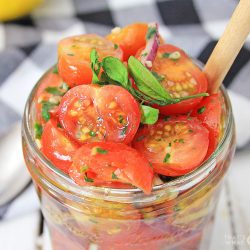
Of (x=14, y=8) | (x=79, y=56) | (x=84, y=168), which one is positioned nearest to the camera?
(x=84, y=168)

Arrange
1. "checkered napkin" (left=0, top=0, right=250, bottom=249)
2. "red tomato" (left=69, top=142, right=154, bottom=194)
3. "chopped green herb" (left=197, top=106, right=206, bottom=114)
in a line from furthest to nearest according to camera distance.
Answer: "checkered napkin" (left=0, top=0, right=250, bottom=249) → "chopped green herb" (left=197, top=106, right=206, bottom=114) → "red tomato" (left=69, top=142, right=154, bottom=194)

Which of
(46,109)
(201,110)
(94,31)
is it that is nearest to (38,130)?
(46,109)

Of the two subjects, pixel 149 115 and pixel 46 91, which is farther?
pixel 46 91

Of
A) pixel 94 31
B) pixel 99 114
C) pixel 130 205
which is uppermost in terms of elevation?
pixel 99 114

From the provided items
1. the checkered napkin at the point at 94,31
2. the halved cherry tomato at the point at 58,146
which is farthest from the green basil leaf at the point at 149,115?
the checkered napkin at the point at 94,31

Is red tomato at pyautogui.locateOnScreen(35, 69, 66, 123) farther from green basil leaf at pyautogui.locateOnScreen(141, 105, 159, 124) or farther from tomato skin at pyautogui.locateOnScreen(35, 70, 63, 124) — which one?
→ green basil leaf at pyautogui.locateOnScreen(141, 105, 159, 124)

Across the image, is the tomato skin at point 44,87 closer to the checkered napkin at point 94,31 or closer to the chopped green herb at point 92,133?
the chopped green herb at point 92,133

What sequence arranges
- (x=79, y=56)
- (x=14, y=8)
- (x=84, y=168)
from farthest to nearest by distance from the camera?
(x=14, y=8)
(x=79, y=56)
(x=84, y=168)

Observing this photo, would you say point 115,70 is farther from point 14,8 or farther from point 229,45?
point 14,8

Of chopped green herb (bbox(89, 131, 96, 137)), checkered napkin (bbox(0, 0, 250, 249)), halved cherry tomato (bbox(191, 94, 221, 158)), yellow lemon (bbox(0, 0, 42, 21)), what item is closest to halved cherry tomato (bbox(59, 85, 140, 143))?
chopped green herb (bbox(89, 131, 96, 137))
